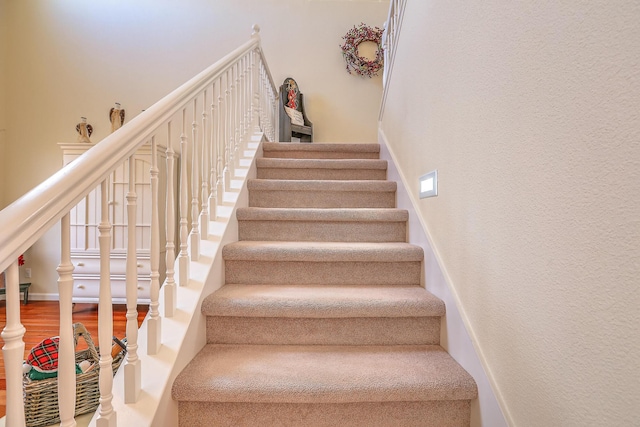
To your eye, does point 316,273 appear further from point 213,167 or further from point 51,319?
point 51,319

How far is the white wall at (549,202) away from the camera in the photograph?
57 centimetres

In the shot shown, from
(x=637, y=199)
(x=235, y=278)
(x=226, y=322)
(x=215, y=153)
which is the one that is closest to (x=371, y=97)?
(x=215, y=153)

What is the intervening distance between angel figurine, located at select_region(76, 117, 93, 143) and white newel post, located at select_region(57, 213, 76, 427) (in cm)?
391

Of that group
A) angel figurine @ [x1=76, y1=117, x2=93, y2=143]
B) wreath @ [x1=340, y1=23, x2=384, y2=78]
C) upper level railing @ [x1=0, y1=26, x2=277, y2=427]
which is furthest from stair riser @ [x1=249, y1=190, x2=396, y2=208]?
angel figurine @ [x1=76, y1=117, x2=93, y2=143]

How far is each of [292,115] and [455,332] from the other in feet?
10.0

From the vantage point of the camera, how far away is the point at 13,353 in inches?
20.6

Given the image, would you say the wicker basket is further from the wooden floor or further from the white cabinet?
the white cabinet

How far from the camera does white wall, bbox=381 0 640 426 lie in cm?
57

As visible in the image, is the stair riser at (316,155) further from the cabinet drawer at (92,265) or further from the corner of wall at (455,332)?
the cabinet drawer at (92,265)

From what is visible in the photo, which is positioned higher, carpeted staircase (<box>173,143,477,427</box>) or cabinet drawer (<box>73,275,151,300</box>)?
carpeted staircase (<box>173,143,477,427</box>)

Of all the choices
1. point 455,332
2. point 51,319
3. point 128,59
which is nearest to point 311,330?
point 455,332

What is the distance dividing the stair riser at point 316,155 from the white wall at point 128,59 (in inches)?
59.7

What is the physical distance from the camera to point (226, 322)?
1300 millimetres

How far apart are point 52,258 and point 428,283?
439 centimetres
